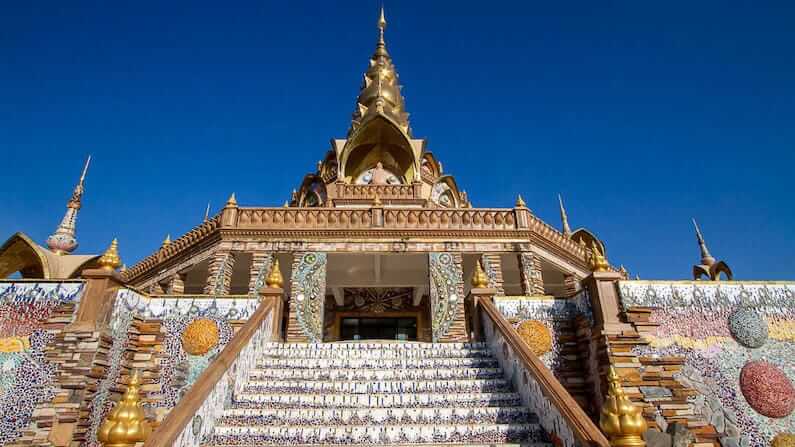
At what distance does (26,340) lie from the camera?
805cm

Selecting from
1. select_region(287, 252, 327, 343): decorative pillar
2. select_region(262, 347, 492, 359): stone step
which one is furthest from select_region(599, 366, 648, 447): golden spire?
select_region(287, 252, 327, 343): decorative pillar

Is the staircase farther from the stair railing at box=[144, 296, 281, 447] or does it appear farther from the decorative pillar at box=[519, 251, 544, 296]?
the decorative pillar at box=[519, 251, 544, 296]

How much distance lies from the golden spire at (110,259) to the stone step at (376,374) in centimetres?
388

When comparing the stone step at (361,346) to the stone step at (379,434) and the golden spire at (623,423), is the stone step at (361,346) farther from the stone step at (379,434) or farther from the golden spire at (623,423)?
the golden spire at (623,423)

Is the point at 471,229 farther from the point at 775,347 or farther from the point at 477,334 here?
the point at 775,347

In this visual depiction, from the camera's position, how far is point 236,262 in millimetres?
14242

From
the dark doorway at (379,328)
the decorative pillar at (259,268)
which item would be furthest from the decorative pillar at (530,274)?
the decorative pillar at (259,268)

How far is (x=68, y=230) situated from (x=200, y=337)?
1807 cm

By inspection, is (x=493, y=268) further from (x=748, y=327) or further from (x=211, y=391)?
(x=211, y=391)

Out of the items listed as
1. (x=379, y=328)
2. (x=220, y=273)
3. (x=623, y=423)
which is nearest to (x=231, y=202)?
(x=220, y=273)

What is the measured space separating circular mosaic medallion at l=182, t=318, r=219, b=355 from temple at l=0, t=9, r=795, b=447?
0.04 meters

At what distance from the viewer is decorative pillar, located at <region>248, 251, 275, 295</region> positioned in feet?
41.4

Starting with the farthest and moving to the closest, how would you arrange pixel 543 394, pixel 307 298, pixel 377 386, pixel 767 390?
pixel 307 298 < pixel 767 390 < pixel 377 386 < pixel 543 394

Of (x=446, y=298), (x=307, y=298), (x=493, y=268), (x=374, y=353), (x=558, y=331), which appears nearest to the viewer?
(x=374, y=353)
